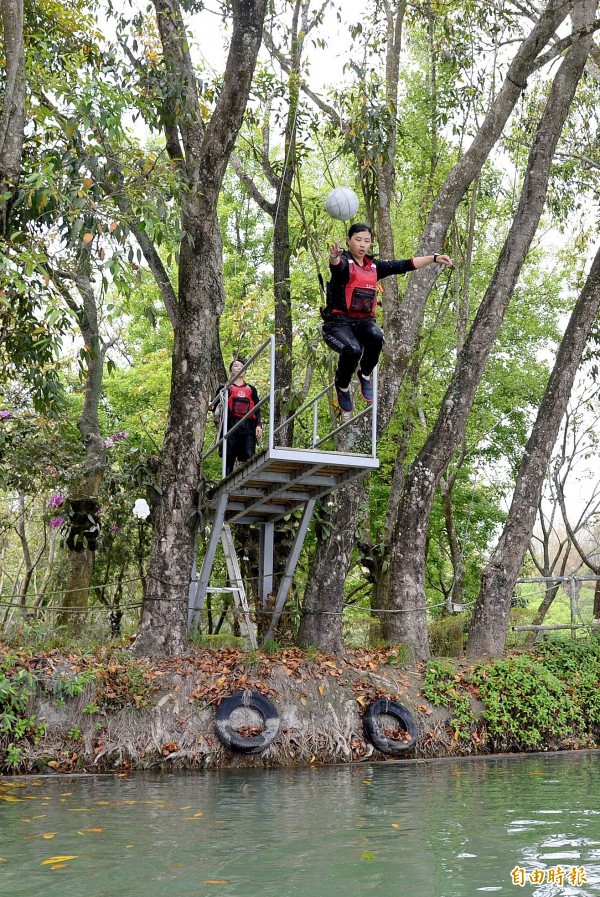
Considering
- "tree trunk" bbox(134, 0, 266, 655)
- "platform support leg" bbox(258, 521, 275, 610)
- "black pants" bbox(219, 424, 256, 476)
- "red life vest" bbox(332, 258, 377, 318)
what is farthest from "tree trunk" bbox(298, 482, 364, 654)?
"red life vest" bbox(332, 258, 377, 318)

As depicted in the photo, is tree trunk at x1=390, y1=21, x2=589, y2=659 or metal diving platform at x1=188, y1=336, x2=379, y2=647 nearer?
metal diving platform at x1=188, y1=336, x2=379, y2=647

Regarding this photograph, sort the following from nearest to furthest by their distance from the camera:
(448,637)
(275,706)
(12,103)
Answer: (12,103) < (275,706) < (448,637)

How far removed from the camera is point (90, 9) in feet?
43.1

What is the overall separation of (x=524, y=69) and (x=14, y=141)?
6.84m

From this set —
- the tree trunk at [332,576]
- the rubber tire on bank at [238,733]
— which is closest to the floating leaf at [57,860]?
the rubber tire on bank at [238,733]

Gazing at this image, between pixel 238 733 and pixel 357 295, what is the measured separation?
486 centimetres

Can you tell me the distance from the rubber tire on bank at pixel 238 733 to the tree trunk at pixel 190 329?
101 cm

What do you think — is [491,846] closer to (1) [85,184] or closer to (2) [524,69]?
(1) [85,184]

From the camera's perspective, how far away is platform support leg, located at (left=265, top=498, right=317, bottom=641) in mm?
11586

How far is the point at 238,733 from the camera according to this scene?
10117mm

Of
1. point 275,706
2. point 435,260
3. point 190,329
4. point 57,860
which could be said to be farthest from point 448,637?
point 57,860

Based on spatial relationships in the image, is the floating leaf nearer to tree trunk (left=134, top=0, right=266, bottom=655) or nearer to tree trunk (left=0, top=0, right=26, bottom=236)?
tree trunk (left=134, top=0, right=266, bottom=655)

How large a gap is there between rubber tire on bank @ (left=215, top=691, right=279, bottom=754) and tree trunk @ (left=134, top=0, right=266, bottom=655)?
101cm

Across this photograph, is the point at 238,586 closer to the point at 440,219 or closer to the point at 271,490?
the point at 271,490
